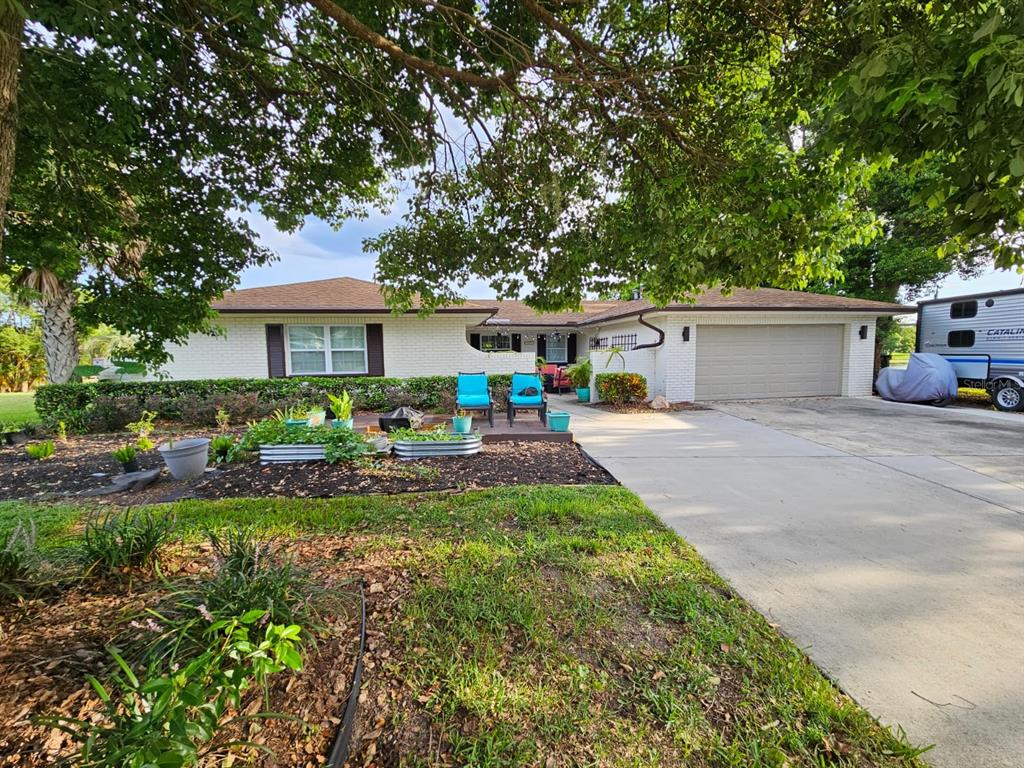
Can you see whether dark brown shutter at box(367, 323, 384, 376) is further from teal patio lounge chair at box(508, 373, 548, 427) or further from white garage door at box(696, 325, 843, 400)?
white garage door at box(696, 325, 843, 400)

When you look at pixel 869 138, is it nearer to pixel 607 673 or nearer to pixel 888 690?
pixel 888 690

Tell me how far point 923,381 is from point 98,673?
1637 cm

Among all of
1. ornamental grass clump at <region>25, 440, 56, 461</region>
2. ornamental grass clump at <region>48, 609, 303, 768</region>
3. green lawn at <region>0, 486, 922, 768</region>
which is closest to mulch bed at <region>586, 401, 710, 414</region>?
green lawn at <region>0, 486, 922, 768</region>

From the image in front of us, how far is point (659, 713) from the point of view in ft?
5.99

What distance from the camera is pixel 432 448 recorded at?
20.3ft

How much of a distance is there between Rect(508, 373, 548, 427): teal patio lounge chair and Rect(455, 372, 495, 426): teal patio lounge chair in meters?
0.52

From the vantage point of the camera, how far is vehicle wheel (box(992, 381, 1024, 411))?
34.0 feet

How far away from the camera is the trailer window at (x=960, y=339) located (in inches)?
463

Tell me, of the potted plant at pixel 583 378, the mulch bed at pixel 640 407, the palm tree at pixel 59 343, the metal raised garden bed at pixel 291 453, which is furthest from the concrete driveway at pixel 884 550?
the palm tree at pixel 59 343

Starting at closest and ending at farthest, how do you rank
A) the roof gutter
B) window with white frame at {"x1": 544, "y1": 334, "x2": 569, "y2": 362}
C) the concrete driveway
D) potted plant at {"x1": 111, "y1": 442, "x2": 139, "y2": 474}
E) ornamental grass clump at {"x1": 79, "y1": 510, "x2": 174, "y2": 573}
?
1. the concrete driveway
2. ornamental grass clump at {"x1": 79, "y1": 510, "x2": 174, "y2": 573}
3. potted plant at {"x1": 111, "y1": 442, "x2": 139, "y2": 474}
4. the roof gutter
5. window with white frame at {"x1": 544, "y1": 334, "x2": 569, "y2": 362}

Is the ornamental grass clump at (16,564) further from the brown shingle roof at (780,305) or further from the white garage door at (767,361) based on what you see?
the white garage door at (767,361)

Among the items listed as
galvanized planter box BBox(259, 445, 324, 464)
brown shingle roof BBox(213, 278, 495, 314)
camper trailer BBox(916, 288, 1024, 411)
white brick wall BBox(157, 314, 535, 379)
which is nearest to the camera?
galvanized planter box BBox(259, 445, 324, 464)

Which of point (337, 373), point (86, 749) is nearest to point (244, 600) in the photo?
point (86, 749)

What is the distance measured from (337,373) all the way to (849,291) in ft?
67.8
